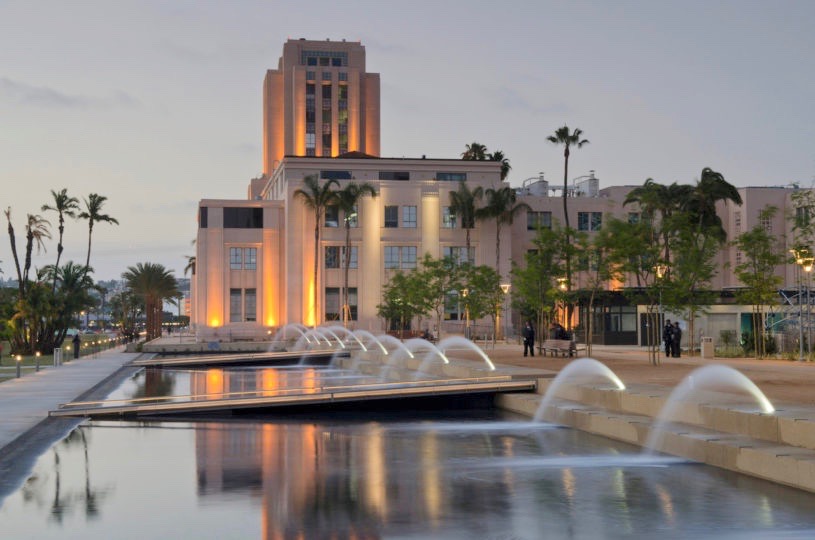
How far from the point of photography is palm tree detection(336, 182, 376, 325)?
7694 cm

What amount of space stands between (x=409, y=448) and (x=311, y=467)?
276cm

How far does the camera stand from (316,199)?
77.8 metres

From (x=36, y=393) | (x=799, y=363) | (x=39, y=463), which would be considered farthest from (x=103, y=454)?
(x=799, y=363)

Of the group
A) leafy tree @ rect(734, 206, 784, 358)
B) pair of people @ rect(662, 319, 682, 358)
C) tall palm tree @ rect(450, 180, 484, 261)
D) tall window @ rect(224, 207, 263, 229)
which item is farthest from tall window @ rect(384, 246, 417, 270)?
pair of people @ rect(662, 319, 682, 358)

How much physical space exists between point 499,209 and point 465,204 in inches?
111

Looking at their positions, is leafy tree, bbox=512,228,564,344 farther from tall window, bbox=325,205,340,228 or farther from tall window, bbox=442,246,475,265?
tall window, bbox=325,205,340,228

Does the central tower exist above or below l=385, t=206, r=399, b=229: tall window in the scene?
above

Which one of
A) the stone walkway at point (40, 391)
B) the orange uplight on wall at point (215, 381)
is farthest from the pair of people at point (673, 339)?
the stone walkway at point (40, 391)

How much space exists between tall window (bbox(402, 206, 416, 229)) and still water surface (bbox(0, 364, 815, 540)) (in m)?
60.6

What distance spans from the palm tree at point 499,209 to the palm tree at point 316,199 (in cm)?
1243

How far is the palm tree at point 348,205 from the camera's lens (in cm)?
7694

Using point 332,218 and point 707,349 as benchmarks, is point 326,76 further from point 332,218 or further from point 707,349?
point 707,349

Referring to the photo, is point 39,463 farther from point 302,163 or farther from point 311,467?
point 302,163

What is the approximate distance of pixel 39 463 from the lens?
636 inches
